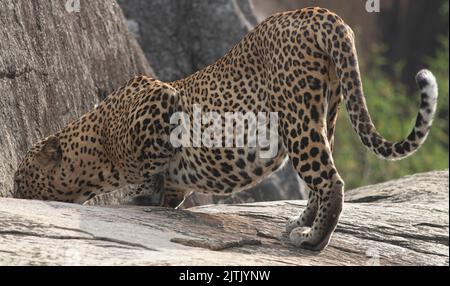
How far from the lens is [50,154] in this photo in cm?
935

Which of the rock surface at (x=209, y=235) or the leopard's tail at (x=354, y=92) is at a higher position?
the leopard's tail at (x=354, y=92)

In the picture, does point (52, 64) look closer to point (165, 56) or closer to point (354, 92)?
point (354, 92)

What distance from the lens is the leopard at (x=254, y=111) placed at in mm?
8008

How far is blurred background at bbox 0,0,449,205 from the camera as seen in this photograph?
9.81 metres

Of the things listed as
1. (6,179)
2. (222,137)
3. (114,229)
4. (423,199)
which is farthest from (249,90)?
(423,199)

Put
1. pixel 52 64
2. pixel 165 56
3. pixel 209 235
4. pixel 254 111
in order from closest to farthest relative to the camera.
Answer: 1. pixel 209 235
2. pixel 254 111
3. pixel 52 64
4. pixel 165 56

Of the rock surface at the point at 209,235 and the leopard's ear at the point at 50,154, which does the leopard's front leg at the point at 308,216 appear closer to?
the rock surface at the point at 209,235

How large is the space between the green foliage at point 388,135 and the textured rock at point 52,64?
8.38m

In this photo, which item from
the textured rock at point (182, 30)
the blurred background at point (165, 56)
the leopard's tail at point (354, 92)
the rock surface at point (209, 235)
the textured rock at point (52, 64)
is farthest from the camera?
the textured rock at point (182, 30)

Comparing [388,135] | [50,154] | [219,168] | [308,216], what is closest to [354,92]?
[308,216]

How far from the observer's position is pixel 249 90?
28.3 ft

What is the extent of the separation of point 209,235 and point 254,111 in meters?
1.06

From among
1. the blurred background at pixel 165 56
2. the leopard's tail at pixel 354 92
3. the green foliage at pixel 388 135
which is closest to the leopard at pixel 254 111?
the leopard's tail at pixel 354 92
